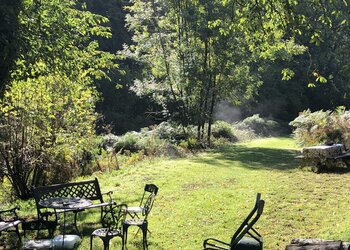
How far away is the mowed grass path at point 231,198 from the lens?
294 inches

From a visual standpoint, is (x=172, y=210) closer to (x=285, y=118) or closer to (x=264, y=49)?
(x=264, y=49)

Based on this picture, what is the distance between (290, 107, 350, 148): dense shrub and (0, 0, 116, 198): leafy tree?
29.6 ft

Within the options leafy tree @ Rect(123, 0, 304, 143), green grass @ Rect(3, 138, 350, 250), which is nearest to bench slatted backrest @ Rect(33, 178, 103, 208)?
green grass @ Rect(3, 138, 350, 250)

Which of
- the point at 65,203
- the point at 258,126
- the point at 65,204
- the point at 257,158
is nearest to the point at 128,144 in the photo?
the point at 257,158

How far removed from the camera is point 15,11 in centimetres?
634

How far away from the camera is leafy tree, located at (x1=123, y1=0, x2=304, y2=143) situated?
20.3 m

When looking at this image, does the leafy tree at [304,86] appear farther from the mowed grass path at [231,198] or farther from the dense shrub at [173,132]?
the mowed grass path at [231,198]

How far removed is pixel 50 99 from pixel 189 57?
991 centimetres

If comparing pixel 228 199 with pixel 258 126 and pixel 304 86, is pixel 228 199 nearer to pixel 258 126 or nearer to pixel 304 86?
pixel 258 126

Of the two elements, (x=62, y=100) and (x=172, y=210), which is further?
(x=62, y=100)

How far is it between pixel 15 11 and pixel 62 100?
662cm

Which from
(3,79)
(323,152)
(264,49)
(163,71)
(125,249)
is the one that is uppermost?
(163,71)

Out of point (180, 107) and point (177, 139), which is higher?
point (180, 107)

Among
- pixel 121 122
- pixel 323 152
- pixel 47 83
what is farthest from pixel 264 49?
pixel 121 122
